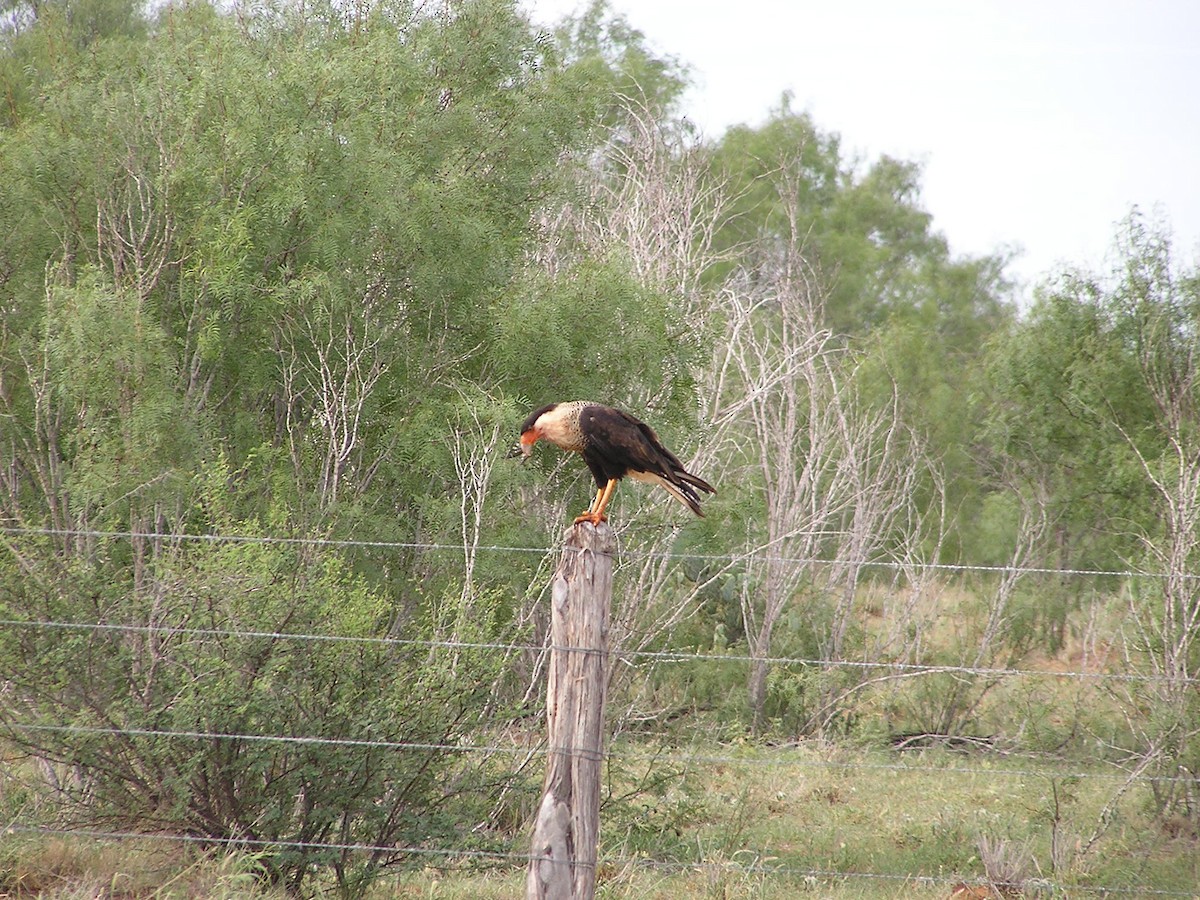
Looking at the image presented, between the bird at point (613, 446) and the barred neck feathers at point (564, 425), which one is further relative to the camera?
the barred neck feathers at point (564, 425)

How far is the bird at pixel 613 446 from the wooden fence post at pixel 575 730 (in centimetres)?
109

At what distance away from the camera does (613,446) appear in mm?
5152

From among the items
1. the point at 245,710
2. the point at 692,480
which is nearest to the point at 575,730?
the point at 692,480

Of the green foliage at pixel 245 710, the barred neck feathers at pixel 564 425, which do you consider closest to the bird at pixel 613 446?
the barred neck feathers at pixel 564 425

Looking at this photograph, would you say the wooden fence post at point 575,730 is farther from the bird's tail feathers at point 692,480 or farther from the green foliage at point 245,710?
the green foliage at point 245,710

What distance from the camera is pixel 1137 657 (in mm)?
9164

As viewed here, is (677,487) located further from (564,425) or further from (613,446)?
(564,425)

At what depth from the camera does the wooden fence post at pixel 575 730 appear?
3.90 meters

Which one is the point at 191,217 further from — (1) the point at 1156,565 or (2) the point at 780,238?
(2) the point at 780,238

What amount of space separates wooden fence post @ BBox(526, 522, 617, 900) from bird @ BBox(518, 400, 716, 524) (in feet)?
3.58

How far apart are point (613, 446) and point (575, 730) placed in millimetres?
1531

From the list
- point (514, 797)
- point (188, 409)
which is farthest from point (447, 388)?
point (514, 797)

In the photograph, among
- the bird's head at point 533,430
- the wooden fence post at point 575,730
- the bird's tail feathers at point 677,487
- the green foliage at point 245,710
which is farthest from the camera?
the bird's head at point 533,430

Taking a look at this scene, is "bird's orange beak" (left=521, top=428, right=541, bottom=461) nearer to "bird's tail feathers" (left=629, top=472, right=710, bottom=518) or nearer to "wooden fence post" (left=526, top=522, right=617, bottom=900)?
"bird's tail feathers" (left=629, top=472, right=710, bottom=518)
